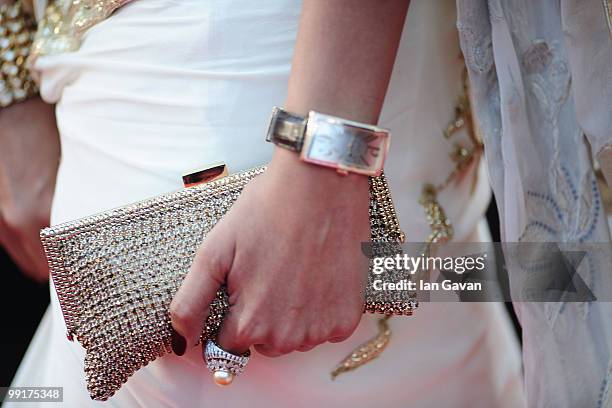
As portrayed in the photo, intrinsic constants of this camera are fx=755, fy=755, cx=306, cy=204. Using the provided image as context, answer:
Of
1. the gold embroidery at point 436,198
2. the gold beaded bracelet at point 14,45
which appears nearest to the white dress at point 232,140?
the gold embroidery at point 436,198

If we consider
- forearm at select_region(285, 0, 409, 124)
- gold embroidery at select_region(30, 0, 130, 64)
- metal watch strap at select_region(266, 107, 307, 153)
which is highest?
forearm at select_region(285, 0, 409, 124)

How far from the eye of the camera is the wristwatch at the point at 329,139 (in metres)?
0.72

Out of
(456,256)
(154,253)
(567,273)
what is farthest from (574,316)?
(154,253)

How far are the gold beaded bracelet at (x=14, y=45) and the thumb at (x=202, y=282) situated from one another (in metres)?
0.54

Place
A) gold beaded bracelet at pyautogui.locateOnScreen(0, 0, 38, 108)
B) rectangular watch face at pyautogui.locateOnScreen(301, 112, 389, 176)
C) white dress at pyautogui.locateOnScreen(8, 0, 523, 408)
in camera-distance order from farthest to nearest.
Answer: gold beaded bracelet at pyautogui.locateOnScreen(0, 0, 38, 108) < white dress at pyautogui.locateOnScreen(8, 0, 523, 408) < rectangular watch face at pyautogui.locateOnScreen(301, 112, 389, 176)

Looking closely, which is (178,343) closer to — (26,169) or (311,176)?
(311,176)

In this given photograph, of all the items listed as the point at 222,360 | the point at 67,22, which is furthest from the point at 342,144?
the point at 67,22

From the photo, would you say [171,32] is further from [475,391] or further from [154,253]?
[475,391]

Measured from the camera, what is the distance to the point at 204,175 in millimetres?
802

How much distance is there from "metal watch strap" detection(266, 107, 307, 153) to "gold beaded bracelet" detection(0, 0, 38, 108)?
21.2 inches

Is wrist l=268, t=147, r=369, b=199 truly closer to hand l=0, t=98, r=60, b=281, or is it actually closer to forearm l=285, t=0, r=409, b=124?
forearm l=285, t=0, r=409, b=124

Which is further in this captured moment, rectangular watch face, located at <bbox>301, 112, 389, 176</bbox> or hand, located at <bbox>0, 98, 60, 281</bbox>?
hand, located at <bbox>0, 98, 60, 281</bbox>

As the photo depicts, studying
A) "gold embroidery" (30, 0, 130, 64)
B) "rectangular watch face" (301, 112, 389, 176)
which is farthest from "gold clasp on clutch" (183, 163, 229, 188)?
"gold embroidery" (30, 0, 130, 64)

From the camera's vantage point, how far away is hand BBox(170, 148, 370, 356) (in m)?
0.72
